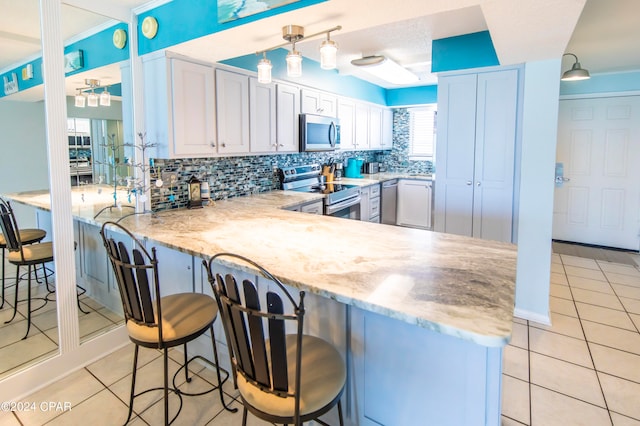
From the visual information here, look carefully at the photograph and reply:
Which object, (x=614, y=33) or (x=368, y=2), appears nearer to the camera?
(x=368, y=2)

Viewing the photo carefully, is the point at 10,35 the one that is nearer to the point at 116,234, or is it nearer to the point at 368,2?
the point at 116,234

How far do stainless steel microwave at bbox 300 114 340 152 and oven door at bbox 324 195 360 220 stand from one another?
70 cm

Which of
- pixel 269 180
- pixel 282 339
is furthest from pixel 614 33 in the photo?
pixel 282 339

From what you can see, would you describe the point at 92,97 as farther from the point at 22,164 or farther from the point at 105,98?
the point at 22,164

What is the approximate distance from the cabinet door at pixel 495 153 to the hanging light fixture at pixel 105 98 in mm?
3109

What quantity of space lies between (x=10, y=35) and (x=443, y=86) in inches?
130

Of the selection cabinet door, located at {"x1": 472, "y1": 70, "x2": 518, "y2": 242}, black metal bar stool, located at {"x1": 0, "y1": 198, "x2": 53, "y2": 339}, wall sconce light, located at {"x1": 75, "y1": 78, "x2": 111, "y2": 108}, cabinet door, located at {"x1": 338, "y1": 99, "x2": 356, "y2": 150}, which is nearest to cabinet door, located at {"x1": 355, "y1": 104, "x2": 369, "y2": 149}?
cabinet door, located at {"x1": 338, "y1": 99, "x2": 356, "y2": 150}

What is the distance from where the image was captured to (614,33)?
328 centimetres

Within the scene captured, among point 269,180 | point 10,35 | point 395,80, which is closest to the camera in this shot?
point 10,35

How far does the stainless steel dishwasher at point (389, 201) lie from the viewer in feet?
18.1

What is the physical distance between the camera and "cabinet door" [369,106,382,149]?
5766mm

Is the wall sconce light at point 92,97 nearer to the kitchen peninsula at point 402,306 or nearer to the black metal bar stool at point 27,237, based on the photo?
the kitchen peninsula at point 402,306

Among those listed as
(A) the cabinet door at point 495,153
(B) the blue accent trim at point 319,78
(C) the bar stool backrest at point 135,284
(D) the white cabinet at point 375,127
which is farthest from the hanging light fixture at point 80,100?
(D) the white cabinet at point 375,127

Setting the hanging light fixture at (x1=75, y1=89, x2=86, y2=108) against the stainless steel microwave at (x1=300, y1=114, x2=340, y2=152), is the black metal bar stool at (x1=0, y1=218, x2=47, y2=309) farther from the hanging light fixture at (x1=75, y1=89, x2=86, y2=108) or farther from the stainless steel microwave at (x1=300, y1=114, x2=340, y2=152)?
the stainless steel microwave at (x1=300, y1=114, x2=340, y2=152)
